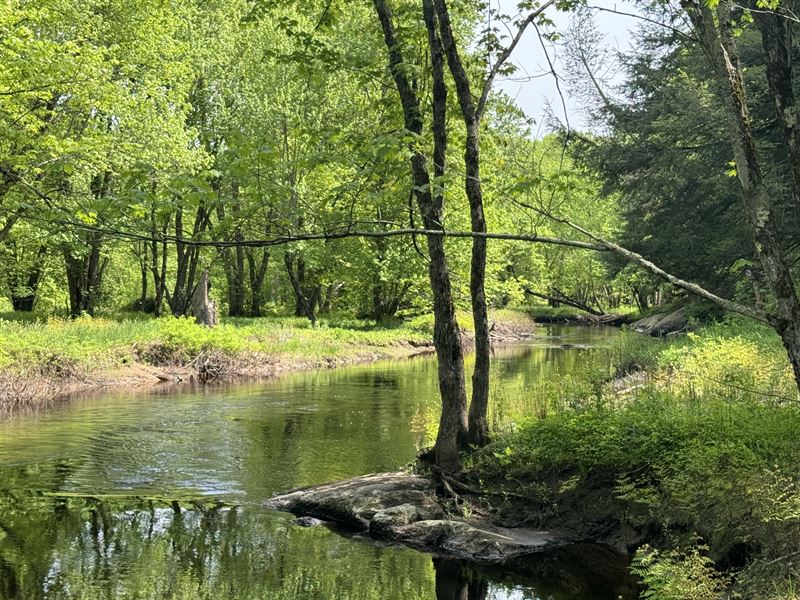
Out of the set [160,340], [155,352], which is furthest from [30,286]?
[155,352]

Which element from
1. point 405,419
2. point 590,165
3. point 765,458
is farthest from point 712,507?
point 590,165

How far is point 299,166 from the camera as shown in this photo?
6.97 m

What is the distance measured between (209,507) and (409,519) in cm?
293

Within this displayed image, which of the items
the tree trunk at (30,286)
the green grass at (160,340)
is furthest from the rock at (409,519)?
the tree trunk at (30,286)

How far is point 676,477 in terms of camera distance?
7625mm

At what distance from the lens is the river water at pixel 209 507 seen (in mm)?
7703

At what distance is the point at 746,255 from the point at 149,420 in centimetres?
1580

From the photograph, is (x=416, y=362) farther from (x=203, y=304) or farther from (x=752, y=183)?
(x=752, y=183)

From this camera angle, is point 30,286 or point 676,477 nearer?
point 676,477

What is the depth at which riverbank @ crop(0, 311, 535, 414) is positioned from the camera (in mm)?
18609

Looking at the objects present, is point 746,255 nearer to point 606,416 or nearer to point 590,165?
point 590,165

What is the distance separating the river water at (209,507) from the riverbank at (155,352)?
1356mm

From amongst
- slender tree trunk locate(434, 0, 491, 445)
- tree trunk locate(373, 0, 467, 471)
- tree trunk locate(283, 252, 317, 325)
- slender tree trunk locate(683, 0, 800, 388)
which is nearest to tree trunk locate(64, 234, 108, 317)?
tree trunk locate(283, 252, 317, 325)

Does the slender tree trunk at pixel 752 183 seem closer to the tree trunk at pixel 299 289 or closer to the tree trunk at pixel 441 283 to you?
the tree trunk at pixel 441 283
